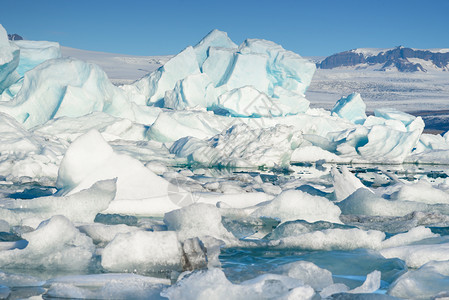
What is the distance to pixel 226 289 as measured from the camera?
2.09m

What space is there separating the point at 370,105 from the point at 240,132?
2428cm

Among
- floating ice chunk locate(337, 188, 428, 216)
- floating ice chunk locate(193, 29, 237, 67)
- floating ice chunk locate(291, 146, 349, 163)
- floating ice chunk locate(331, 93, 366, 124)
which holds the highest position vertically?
floating ice chunk locate(193, 29, 237, 67)

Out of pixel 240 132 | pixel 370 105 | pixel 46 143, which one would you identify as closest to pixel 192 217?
pixel 46 143

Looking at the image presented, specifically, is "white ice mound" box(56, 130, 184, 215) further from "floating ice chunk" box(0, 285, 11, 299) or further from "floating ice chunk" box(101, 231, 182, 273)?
"floating ice chunk" box(0, 285, 11, 299)

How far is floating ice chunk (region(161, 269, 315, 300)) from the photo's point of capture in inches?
80.6

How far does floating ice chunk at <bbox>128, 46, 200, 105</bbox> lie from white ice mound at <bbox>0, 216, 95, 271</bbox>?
14023 mm

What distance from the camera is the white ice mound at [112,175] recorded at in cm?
421

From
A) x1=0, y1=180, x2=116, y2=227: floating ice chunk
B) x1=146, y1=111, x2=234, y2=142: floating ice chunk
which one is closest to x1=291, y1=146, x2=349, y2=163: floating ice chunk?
Answer: x1=146, y1=111, x2=234, y2=142: floating ice chunk

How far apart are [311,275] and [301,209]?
1511 mm

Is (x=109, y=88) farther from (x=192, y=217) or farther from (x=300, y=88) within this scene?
(x=192, y=217)

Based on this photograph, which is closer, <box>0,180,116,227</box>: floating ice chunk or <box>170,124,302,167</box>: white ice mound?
<box>0,180,116,227</box>: floating ice chunk

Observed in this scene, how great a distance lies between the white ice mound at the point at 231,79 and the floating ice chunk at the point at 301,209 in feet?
34.8

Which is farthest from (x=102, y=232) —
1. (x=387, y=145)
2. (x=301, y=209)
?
(x=387, y=145)

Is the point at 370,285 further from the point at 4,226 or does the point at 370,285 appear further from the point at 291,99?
the point at 291,99
